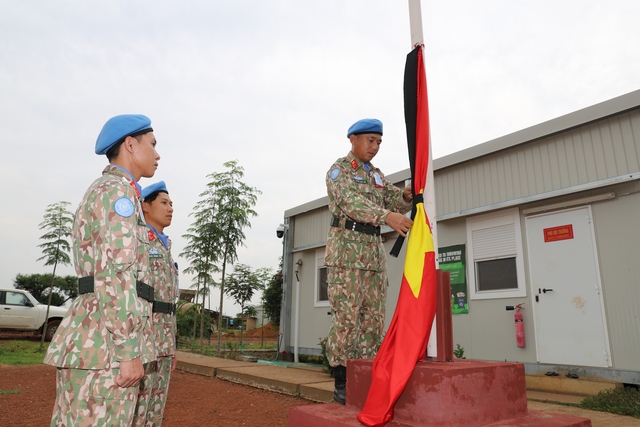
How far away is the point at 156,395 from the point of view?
2955 millimetres

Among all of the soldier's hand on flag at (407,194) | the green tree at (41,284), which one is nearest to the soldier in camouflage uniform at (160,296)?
the soldier's hand on flag at (407,194)

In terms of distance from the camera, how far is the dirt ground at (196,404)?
4094mm

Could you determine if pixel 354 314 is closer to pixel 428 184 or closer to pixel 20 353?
pixel 428 184

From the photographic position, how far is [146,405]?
2.64 m

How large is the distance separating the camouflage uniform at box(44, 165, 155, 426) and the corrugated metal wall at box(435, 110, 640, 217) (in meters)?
5.64

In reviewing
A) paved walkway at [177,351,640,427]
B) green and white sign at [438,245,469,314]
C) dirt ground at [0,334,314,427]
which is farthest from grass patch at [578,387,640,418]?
dirt ground at [0,334,314,427]

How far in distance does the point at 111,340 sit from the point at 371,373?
135 cm

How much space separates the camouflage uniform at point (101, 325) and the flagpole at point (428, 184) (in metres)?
1.48

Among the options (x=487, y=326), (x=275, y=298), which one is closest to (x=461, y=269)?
(x=487, y=326)

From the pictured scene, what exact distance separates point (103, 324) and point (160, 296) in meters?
1.44

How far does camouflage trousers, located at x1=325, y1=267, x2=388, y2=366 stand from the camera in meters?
2.90

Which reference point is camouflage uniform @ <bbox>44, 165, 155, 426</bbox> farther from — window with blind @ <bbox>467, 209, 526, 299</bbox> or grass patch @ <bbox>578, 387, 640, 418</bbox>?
window with blind @ <bbox>467, 209, 526, 299</bbox>

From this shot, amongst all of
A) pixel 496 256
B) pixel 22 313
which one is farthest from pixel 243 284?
pixel 496 256

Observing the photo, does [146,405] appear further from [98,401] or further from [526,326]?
[526,326]
